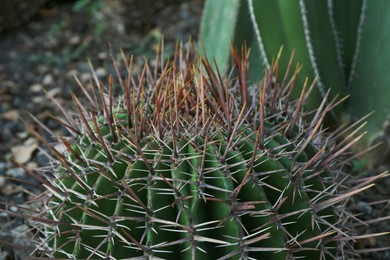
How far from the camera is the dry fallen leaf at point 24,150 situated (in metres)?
2.20

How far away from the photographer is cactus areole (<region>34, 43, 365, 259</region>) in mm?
1154

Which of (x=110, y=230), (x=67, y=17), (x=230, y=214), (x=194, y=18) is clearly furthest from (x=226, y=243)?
(x=67, y=17)

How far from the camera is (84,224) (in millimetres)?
1209

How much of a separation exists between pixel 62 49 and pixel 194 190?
201 cm

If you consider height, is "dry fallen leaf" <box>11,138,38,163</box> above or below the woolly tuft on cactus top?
below

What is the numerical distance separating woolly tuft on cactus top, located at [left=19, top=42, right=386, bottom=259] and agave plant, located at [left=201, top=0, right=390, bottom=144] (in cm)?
62

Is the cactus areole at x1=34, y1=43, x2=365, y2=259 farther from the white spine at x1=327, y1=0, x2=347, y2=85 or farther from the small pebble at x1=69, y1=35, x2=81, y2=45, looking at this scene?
the small pebble at x1=69, y1=35, x2=81, y2=45

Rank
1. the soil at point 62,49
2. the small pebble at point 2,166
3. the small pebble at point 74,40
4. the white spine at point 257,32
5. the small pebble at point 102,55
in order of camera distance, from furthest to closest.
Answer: the small pebble at point 74,40 < the small pebble at point 102,55 < the soil at point 62,49 < the small pebble at point 2,166 < the white spine at point 257,32

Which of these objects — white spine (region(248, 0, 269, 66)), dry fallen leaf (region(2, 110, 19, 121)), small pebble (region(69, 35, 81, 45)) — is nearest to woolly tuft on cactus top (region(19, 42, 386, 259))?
white spine (region(248, 0, 269, 66))

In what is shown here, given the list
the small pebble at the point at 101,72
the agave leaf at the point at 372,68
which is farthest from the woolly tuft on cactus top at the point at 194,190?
the small pebble at the point at 101,72

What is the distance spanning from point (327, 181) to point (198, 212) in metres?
0.33

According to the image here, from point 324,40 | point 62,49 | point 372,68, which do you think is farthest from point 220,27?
point 62,49

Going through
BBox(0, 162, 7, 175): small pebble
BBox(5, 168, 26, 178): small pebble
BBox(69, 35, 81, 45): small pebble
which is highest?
BBox(69, 35, 81, 45): small pebble

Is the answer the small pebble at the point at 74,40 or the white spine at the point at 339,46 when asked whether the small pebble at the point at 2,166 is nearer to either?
the small pebble at the point at 74,40
